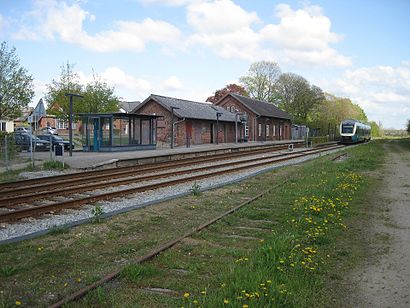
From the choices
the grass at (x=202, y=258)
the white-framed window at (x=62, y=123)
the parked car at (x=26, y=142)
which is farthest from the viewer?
the white-framed window at (x=62, y=123)

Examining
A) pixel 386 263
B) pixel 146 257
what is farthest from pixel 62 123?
pixel 386 263

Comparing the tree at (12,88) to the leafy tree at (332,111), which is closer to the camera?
the tree at (12,88)

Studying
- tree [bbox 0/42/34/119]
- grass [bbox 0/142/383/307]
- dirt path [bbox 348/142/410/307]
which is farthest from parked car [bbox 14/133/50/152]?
dirt path [bbox 348/142/410/307]

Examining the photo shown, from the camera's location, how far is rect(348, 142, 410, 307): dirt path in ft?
15.0

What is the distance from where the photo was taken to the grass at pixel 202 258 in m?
4.38

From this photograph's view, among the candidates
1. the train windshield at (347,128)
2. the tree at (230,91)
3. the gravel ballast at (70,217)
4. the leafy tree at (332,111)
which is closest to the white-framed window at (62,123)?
the tree at (230,91)

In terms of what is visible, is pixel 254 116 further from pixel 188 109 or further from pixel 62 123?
pixel 62 123

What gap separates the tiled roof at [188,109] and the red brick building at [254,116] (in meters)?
5.06

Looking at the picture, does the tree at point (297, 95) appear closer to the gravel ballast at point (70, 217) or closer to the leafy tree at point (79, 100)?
the leafy tree at point (79, 100)

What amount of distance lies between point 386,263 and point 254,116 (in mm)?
49658

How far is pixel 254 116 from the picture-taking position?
180 ft

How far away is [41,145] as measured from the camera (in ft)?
107

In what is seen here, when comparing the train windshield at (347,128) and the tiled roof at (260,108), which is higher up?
the tiled roof at (260,108)

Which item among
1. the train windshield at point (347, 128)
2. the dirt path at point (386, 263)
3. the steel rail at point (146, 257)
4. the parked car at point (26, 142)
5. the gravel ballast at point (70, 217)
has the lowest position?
the dirt path at point (386, 263)
